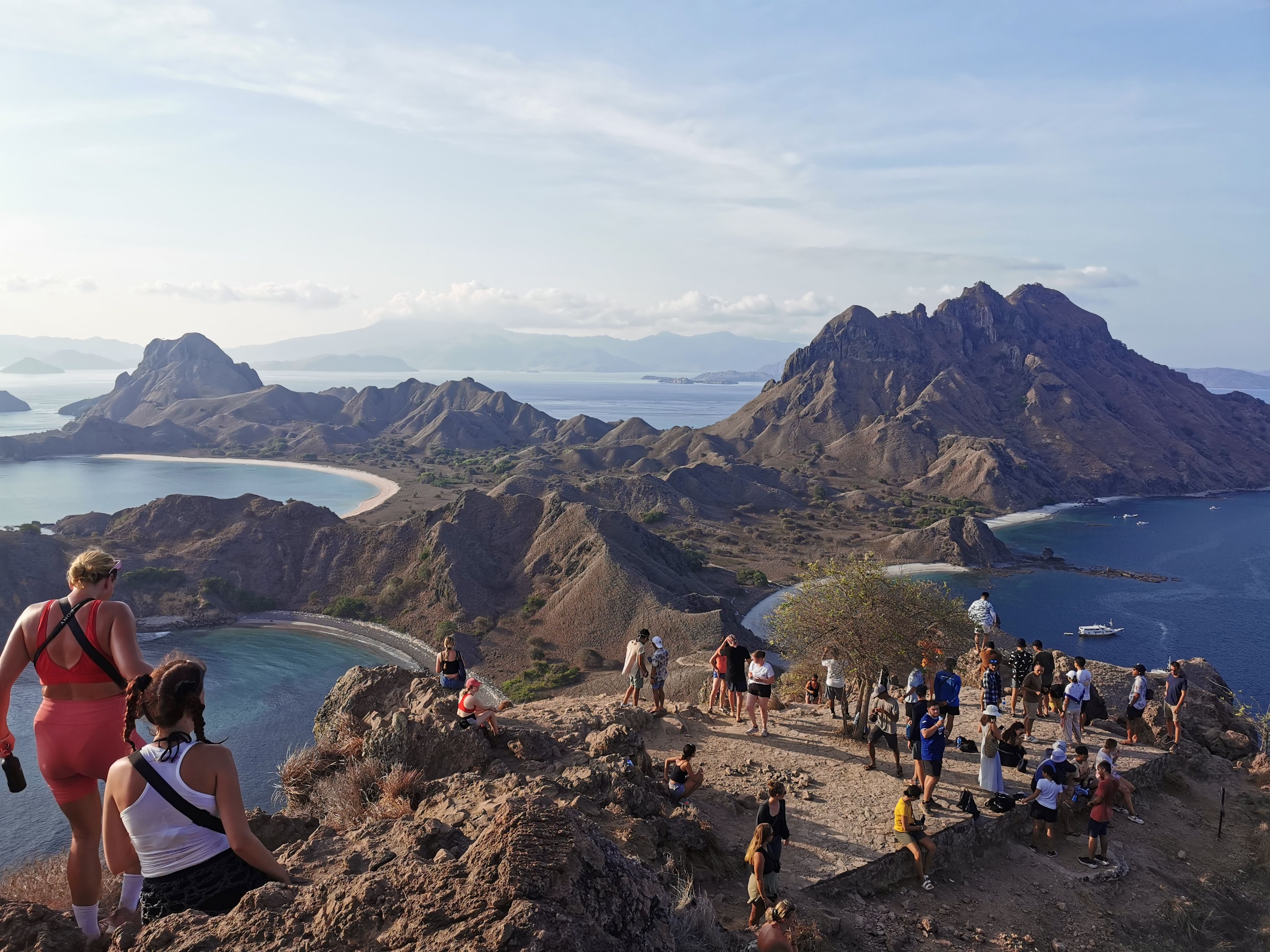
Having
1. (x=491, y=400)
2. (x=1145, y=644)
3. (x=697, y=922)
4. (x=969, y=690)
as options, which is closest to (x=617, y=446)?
(x=491, y=400)

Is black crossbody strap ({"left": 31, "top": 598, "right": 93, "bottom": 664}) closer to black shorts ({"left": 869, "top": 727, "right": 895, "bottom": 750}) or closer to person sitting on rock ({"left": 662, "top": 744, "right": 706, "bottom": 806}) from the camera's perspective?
person sitting on rock ({"left": 662, "top": 744, "right": 706, "bottom": 806})

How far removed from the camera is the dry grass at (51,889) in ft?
20.6

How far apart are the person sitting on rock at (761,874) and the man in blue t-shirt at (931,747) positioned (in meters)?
3.90

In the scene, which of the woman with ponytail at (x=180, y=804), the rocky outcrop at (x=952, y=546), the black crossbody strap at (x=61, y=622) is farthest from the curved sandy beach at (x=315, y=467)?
the woman with ponytail at (x=180, y=804)

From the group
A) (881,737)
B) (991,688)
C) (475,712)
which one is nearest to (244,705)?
(475,712)

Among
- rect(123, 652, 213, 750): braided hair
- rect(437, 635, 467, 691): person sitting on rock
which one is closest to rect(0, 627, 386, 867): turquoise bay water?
rect(437, 635, 467, 691): person sitting on rock

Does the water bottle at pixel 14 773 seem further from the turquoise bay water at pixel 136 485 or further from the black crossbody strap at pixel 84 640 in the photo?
the turquoise bay water at pixel 136 485

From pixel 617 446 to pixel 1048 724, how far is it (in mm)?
117135

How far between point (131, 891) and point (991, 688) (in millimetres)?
14525

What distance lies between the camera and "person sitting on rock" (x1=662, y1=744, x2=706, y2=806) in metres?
10.4

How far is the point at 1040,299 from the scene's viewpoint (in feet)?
639

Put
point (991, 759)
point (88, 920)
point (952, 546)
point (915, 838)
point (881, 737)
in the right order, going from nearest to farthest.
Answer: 1. point (88, 920)
2. point (915, 838)
3. point (991, 759)
4. point (881, 737)
5. point (952, 546)

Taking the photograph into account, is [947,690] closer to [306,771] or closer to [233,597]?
[306,771]

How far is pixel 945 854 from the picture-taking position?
10.7 metres
